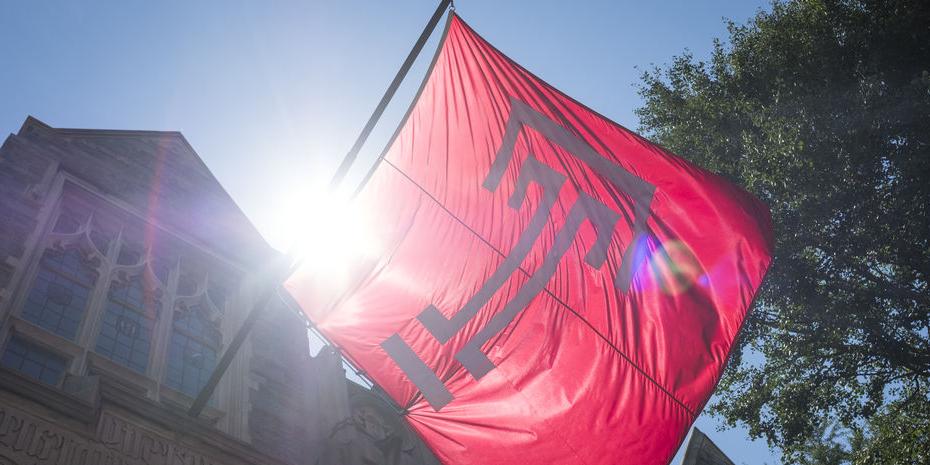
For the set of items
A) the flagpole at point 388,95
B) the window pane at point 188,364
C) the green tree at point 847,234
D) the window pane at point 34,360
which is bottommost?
the window pane at point 34,360

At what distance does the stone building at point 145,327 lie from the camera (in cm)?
702

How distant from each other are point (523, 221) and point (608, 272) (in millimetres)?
955

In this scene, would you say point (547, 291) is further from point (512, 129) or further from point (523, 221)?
point (512, 129)

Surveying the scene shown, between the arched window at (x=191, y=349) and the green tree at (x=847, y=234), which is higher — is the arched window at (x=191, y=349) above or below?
below

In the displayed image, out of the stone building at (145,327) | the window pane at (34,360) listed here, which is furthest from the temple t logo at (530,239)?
the window pane at (34,360)

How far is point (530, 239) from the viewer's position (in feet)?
24.6

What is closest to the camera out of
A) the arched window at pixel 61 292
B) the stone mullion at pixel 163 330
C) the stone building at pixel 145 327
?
the stone building at pixel 145 327

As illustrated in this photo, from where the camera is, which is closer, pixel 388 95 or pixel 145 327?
pixel 388 95

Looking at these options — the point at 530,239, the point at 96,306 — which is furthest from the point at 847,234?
the point at 96,306

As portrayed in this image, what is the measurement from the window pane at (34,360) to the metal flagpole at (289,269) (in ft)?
6.29

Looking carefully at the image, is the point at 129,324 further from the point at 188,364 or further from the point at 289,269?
the point at 289,269

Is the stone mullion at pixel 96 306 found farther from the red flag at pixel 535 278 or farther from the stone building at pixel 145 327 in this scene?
the red flag at pixel 535 278

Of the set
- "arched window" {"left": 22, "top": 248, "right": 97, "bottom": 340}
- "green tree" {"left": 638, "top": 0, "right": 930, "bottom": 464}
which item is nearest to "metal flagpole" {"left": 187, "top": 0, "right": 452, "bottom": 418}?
"arched window" {"left": 22, "top": 248, "right": 97, "bottom": 340}

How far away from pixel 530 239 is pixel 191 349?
17.4ft
